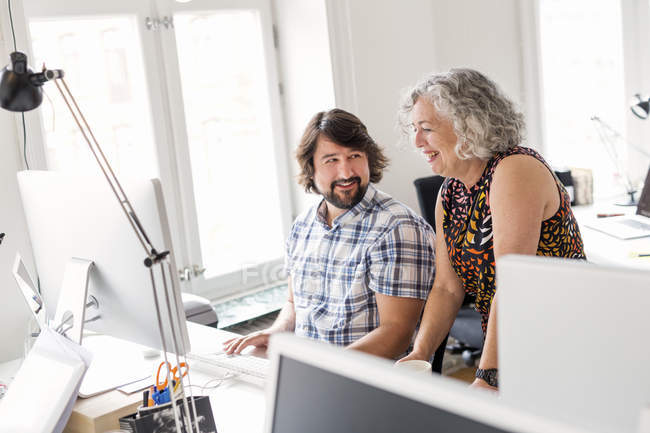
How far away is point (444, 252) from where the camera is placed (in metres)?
1.93

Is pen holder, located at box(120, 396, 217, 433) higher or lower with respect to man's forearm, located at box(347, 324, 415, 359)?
higher

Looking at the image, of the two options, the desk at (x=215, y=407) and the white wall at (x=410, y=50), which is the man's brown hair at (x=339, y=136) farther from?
the white wall at (x=410, y=50)

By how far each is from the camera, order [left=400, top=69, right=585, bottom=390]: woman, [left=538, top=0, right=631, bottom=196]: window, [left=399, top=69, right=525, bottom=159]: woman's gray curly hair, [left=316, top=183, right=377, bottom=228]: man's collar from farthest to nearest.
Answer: [left=538, top=0, right=631, bottom=196]: window
[left=316, top=183, right=377, bottom=228]: man's collar
[left=399, top=69, right=525, bottom=159]: woman's gray curly hair
[left=400, top=69, right=585, bottom=390]: woman

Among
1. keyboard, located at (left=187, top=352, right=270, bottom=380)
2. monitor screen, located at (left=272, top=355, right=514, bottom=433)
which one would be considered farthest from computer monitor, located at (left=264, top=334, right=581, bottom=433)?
keyboard, located at (left=187, top=352, right=270, bottom=380)

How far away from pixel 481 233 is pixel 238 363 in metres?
0.73

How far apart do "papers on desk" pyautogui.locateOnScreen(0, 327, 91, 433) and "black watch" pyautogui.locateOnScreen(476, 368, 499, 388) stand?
829 mm

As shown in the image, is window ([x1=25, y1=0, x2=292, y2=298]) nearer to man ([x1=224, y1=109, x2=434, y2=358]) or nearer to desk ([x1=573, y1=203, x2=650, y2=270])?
man ([x1=224, y1=109, x2=434, y2=358])

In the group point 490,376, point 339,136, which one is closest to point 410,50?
point 339,136

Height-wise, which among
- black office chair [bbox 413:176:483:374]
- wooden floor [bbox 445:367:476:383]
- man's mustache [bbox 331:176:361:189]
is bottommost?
wooden floor [bbox 445:367:476:383]

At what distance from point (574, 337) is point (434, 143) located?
1138 mm

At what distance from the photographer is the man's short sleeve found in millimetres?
1988

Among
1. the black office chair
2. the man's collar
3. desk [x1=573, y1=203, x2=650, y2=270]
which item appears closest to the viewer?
the man's collar

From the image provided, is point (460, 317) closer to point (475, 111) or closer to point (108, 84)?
point (475, 111)

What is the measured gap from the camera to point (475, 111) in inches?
71.4
